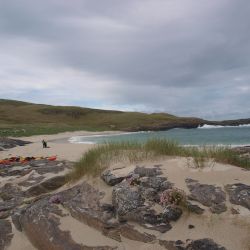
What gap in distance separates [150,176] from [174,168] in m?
0.52

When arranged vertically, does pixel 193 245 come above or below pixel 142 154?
below

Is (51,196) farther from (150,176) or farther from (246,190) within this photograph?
(246,190)

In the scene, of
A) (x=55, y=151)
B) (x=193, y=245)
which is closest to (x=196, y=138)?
(x=55, y=151)

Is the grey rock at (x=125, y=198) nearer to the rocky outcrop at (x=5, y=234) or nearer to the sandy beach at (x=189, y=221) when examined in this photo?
the sandy beach at (x=189, y=221)

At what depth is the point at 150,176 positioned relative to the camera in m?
8.30

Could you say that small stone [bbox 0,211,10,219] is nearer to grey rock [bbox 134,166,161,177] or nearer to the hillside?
grey rock [bbox 134,166,161,177]

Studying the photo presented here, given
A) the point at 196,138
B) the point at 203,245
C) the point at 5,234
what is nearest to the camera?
the point at 203,245

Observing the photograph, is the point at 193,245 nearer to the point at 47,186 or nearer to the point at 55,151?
the point at 47,186

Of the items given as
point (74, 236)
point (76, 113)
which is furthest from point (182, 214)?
point (76, 113)

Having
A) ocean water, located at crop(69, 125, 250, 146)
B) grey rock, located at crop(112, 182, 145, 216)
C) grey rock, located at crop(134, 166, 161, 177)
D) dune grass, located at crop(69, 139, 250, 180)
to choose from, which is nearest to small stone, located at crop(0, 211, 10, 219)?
dune grass, located at crop(69, 139, 250, 180)

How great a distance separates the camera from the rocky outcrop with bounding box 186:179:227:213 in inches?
278

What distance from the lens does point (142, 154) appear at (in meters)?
9.66

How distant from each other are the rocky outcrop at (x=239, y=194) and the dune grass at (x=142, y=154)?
4.25 feet

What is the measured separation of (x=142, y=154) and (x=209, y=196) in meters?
2.68
